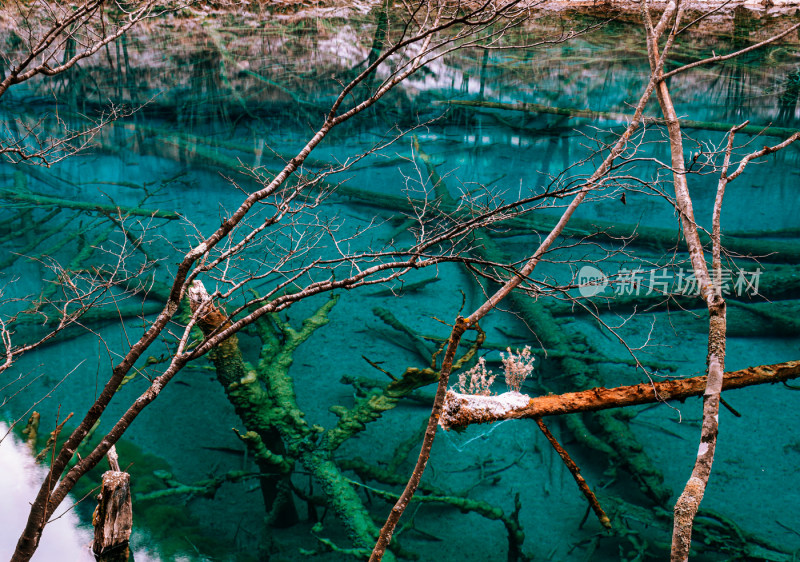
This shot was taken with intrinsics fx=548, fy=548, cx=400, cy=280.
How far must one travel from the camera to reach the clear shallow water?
4.57 meters

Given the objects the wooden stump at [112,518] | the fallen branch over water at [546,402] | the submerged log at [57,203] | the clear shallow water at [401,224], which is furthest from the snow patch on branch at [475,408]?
the submerged log at [57,203]

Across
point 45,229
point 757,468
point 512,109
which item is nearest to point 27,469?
point 45,229

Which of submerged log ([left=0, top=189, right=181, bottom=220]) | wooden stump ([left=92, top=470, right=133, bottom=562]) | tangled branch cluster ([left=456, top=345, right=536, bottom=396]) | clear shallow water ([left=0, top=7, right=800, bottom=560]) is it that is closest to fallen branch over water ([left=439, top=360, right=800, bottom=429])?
tangled branch cluster ([left=456, top=345, right=536, bottom=396])

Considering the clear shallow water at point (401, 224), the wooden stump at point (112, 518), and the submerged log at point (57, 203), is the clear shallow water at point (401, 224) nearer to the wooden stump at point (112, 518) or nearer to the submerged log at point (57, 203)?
the submerged log at point (57, 203)

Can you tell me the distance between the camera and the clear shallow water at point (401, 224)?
4.57 m

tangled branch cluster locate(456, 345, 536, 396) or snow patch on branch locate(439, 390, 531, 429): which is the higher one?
snow patch on branch locate(439, 390, 531, 429)

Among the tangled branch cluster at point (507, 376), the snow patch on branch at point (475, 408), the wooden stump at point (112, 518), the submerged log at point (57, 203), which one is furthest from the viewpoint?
the submerged log at point (57, 203)

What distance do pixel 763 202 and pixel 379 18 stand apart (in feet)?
25.7

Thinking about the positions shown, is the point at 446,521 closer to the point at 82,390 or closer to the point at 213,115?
the point at 82,390

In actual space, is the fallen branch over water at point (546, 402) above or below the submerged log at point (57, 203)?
above

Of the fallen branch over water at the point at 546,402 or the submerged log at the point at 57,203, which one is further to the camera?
the submerged log at the point at 57,203

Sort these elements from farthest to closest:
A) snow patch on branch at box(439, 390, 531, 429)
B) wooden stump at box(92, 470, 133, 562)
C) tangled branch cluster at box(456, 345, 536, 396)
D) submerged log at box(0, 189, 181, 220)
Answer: submerged log at box(0, 189, 181, 220), tangled branch cluster at box(456, 345, 536, 396), snow patch on branch at box(439, 390, 531, 429), wooden stump at box(92, 470, 133, 562)

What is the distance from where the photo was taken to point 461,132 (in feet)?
31.5

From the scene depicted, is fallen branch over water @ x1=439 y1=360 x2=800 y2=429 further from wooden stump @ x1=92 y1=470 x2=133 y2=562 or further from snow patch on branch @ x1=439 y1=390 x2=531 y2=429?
wooden stump @ x1=92 y1=470 x2=133 y2=562
